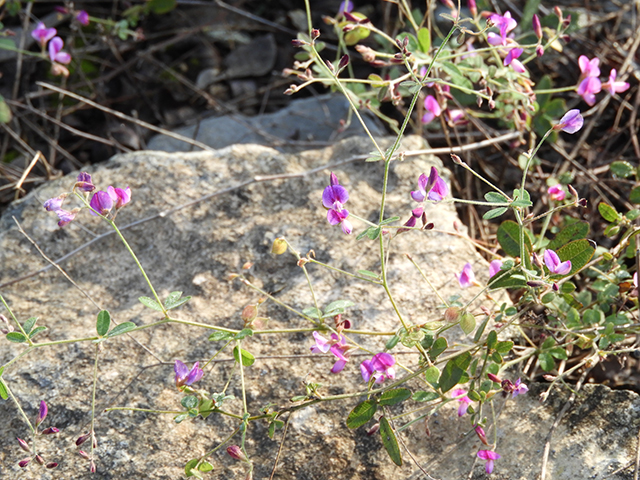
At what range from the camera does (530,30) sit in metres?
2.34

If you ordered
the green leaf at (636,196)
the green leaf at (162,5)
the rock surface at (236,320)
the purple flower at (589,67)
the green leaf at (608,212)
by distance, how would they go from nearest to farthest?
the rock surface at (236,320) < the green leaf at (608,212) < the green leaf at (636,196) < the purple flower at (589,67) < the green leaf at (162,5)

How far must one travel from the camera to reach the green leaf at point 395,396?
1322 mm

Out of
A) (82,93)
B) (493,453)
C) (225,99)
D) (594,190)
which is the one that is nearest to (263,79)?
(225,99)

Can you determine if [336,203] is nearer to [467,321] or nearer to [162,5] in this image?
[467,321]

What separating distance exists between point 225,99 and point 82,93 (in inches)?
26.2

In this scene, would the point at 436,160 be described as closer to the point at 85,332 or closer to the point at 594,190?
the point at 594,190

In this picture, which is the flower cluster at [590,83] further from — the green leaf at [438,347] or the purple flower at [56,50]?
the purple flower at [56,50]

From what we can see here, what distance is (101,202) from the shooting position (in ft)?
4.37

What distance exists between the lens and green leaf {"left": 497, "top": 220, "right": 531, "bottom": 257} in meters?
1.57

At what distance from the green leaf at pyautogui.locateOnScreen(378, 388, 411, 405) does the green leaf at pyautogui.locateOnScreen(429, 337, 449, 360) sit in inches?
4.0

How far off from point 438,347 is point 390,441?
23cm

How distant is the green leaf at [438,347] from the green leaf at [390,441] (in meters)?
0.18

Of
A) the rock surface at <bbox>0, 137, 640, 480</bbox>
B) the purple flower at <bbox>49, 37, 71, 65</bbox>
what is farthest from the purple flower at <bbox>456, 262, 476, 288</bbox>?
the purple flower at <bbox>49, 37, 71, 65</bbox>

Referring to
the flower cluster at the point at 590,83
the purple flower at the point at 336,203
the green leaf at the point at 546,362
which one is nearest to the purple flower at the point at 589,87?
the flower cluster at the point at 590,83
